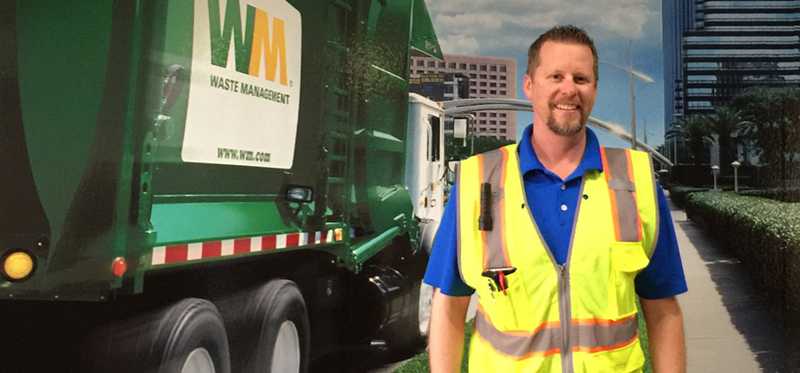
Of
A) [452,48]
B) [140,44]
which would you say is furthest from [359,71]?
[140,44]

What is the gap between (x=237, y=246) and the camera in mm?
3725

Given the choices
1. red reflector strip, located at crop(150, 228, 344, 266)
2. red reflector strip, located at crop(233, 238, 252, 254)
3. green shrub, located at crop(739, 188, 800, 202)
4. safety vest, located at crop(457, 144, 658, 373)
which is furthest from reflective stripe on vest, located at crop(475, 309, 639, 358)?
green shrub, located at crop(739, 188, 800, 202)

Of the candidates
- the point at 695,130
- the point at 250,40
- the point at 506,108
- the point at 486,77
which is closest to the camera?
the point at 250,40

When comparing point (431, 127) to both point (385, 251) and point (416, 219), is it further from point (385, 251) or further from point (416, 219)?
point (385, 251)

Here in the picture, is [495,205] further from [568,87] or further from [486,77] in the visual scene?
[486,77]

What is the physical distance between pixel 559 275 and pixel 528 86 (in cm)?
36

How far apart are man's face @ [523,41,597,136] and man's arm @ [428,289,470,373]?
37 centimetres

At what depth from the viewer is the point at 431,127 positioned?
22.6 feet

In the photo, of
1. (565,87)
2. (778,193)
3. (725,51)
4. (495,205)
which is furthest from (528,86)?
(778,193)

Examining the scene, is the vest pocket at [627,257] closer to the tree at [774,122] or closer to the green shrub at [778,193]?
the tree at [774,122]

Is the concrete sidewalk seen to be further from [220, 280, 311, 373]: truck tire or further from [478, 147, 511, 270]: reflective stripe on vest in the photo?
[478, 147, 511, 270]: reflective stripe on vest

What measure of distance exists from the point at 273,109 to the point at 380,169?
180 cm

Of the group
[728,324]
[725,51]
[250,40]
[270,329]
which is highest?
[725,51]

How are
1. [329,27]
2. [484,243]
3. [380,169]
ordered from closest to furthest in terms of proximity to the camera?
[484,243] < [329,27] < [380,169]
